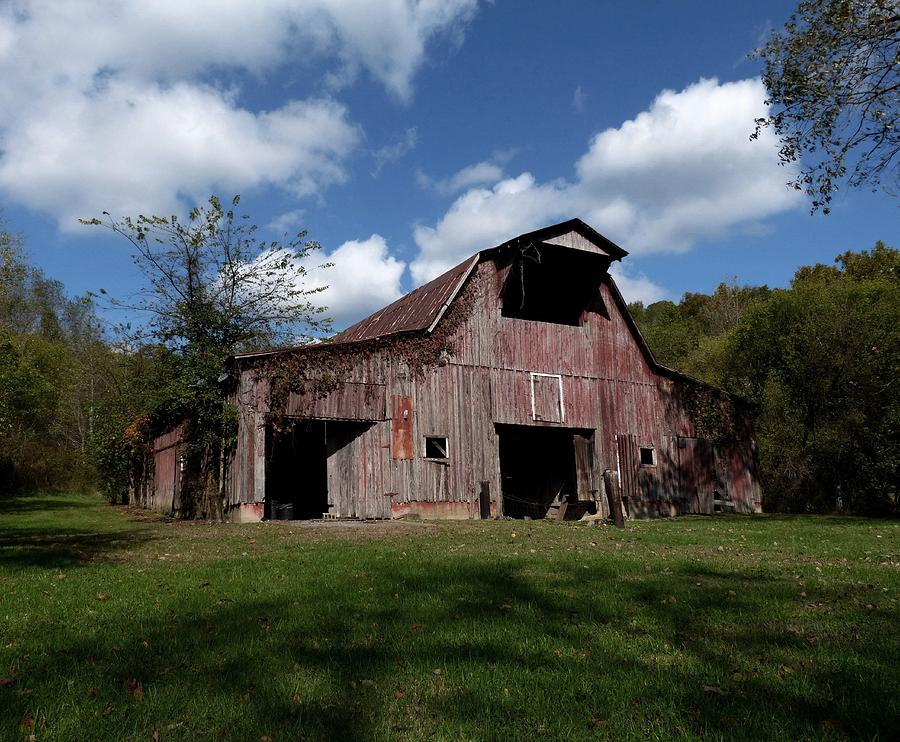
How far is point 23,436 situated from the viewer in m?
40.3

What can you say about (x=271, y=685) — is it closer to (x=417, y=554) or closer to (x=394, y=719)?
(x=394, y=719)

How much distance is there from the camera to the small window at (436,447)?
21.1 meters

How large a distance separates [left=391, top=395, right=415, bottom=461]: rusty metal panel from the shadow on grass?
44.5ft

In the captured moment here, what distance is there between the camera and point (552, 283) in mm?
25188

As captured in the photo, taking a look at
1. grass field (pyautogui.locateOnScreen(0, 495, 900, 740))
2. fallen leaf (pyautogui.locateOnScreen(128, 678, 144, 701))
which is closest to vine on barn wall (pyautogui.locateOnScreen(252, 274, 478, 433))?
grass field (pyautogui.locateOnScreen(0, 495, 900, 740))

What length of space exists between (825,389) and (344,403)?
24466 mm

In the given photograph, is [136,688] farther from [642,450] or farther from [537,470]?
[537,470]

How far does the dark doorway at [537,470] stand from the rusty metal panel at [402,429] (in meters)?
4.95

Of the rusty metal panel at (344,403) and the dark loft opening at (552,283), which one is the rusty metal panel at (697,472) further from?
the rusty metal panel at (344,403)

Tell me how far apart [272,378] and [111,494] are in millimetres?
21119

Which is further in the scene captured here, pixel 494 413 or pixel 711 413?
pixel 711 413

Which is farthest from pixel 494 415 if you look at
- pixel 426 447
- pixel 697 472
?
pixel 697 472

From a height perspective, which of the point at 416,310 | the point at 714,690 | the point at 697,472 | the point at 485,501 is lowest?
the point at 714,690

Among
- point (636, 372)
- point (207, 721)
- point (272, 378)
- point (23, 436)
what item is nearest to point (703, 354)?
point (636, 372)
